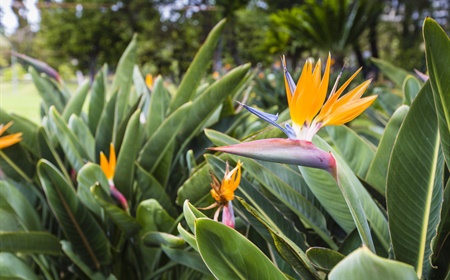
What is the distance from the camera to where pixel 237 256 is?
19.6 inches

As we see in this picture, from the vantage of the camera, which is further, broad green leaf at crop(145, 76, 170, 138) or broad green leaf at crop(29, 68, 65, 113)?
broad green leaf at crop(29, 68, 65, 113)

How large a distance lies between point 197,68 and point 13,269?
23.1 inches

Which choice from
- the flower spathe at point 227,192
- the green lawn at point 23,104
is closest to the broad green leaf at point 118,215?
the flower spathe at point 227,192

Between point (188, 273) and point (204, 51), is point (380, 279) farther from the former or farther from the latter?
point (204, 51)

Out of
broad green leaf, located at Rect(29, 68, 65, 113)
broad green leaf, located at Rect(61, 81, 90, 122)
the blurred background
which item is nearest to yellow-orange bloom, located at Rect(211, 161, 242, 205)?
broad green leaf, located at Rect(61, 81, 90, 122)

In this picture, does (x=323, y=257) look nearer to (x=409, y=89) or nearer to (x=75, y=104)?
(x=409, y=89)

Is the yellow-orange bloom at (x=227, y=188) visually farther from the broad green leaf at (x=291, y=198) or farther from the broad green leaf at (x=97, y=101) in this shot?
the broad green leaf at (x=97, y=101)

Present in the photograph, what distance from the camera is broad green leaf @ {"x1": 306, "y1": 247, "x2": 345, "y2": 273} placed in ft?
1.81

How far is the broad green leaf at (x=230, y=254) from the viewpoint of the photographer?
19.0 inches

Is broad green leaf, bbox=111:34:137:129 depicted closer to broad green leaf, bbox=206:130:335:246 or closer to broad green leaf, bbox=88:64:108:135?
broad green leaf, bbox=88:64:108:135

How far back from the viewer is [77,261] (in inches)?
36.1

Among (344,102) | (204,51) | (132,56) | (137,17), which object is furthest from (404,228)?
(137,17)

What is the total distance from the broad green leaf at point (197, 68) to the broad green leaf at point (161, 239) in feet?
1.29

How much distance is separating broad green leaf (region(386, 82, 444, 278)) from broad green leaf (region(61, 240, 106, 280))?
61cm
